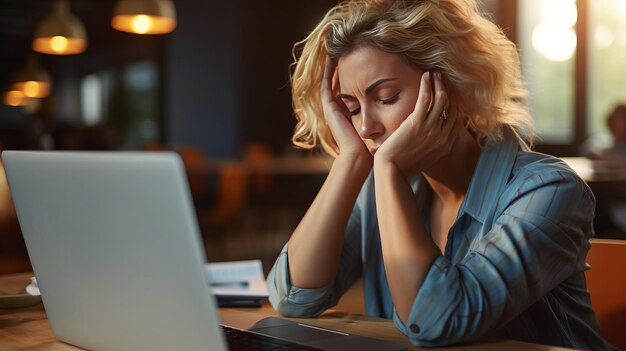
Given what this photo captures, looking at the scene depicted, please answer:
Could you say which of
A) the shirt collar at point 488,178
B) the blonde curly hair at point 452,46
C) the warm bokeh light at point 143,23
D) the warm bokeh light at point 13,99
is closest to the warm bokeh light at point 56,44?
the warm bokeh light at point 143,23

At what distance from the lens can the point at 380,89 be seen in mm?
1534

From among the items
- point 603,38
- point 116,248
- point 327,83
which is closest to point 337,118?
point 327,83

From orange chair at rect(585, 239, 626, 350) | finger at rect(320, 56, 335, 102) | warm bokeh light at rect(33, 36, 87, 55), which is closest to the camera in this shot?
orange chair at rect(585, 239, 626, 350)

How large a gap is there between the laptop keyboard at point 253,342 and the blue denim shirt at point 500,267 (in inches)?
8.0

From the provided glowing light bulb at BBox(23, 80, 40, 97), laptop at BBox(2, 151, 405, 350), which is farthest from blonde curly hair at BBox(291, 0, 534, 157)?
glowing light bulb at BBox(23, 80, 40, 97)

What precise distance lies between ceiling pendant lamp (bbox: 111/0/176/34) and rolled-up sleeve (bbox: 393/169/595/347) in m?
3.57

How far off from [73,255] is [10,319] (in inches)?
18.8

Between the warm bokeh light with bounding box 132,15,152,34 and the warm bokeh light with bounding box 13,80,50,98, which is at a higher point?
the warm bokeh light with bounding box 132,15,152,34

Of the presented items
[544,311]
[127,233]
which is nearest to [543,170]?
[544,311]

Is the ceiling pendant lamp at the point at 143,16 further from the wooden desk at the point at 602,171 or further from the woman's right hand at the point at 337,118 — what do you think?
the woman's right hand at the point at 337,118

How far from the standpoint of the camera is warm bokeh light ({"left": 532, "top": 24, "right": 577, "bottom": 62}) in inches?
297

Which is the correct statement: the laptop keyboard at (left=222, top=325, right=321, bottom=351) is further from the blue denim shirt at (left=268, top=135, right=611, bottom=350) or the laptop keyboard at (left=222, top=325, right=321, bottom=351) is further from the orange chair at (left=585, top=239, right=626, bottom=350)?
the orange chair at (left=585, top=239, right=626, bottom=350)

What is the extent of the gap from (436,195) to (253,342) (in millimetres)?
692

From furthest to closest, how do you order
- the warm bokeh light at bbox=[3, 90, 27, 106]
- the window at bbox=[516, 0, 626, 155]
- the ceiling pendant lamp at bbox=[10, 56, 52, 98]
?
the warm bokeh light at bbox=[3, 90, 27, 106]
the ceiling pendant lamp at bbox=[10, 56, 52, 98]
the window at bbox=[516, 0, 626, 155]
